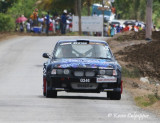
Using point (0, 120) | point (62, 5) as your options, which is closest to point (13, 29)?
point (62, 5)

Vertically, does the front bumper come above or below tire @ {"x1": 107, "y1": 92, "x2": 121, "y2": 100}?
above

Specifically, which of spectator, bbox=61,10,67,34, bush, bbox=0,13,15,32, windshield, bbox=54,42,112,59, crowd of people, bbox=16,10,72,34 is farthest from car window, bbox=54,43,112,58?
bush, bbox=0,13,15,32

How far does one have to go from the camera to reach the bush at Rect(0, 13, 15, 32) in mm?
56688

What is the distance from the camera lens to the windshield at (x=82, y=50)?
1734 centimetres

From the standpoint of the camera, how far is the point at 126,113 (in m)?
13.0

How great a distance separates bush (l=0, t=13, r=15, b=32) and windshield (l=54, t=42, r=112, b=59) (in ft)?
129

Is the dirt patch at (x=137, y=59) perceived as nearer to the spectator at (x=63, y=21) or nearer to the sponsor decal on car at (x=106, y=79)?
the sponsor decal on car at (x=106, y=79)

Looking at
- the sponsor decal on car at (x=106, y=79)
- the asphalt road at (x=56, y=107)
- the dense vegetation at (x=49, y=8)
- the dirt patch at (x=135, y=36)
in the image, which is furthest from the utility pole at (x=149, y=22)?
the sponsor decal on car at (x=106, y=79)

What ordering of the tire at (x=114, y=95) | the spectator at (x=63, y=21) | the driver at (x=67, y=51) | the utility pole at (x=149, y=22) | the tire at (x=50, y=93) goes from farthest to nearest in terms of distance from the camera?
the spectator at (x=63, y=21), the utility pole at (x=149, y=22), the driver at (x=67, y=51), the tire at (x=114, y=95), the tire at (x=50, y=93)

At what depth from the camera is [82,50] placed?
17.5m

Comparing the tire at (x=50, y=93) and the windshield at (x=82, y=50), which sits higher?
the windshield at (x=82, y=50)

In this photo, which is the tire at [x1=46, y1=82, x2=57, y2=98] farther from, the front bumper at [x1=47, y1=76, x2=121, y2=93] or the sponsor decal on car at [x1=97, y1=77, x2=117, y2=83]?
the sponsor decal on car at [x1=97, y1=77, x2=117, y2=83]

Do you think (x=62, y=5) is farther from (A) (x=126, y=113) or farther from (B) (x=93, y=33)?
(A) (x=126, y=113)

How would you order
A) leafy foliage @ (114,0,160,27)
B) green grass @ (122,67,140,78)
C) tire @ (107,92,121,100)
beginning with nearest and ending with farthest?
tire @ (107,92,121,100)
green grass @ (122,67,140,78)
leafy foliage @ (114,0,160,27)
